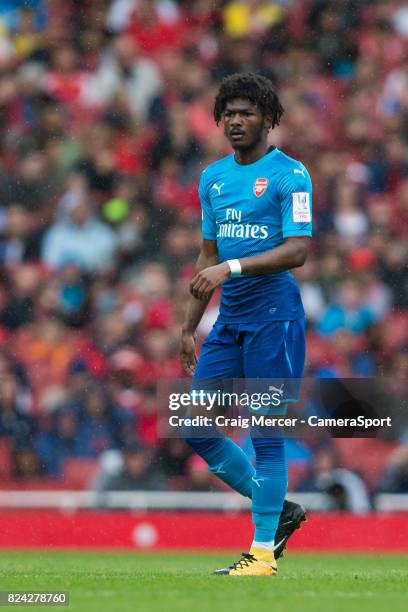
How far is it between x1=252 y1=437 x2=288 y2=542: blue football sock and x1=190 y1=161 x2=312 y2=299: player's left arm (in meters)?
0.76

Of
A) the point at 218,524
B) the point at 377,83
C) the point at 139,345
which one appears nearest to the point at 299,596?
the point at 218,524

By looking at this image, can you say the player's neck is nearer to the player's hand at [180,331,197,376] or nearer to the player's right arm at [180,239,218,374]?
the player's right arm at [180,239,218,374]

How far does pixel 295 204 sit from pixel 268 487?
1.22m

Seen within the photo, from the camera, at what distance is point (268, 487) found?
6.29 metres

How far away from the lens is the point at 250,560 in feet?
20.5

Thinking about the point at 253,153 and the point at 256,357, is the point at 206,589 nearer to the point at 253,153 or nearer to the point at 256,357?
the point at 256,357

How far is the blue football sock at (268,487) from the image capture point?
20.6ft

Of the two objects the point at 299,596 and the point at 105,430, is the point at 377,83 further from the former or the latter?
the point at 299,596

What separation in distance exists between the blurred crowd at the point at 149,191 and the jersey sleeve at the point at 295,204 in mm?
4678

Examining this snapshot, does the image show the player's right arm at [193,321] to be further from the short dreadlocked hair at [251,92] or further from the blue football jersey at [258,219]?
the short dreadlocked hair at [251,92]

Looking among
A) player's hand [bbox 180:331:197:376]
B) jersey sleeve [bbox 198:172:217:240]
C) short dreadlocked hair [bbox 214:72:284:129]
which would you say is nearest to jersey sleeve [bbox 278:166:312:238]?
short dreadlocked hair [bbox 214:72:284:129]

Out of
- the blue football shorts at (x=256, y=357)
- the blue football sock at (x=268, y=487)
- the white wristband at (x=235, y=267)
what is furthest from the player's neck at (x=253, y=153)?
the blue football sock at (x=268, y=487)

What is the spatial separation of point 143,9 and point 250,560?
8717mm

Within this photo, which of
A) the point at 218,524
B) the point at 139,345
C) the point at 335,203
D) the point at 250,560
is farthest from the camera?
the point at 335,203
